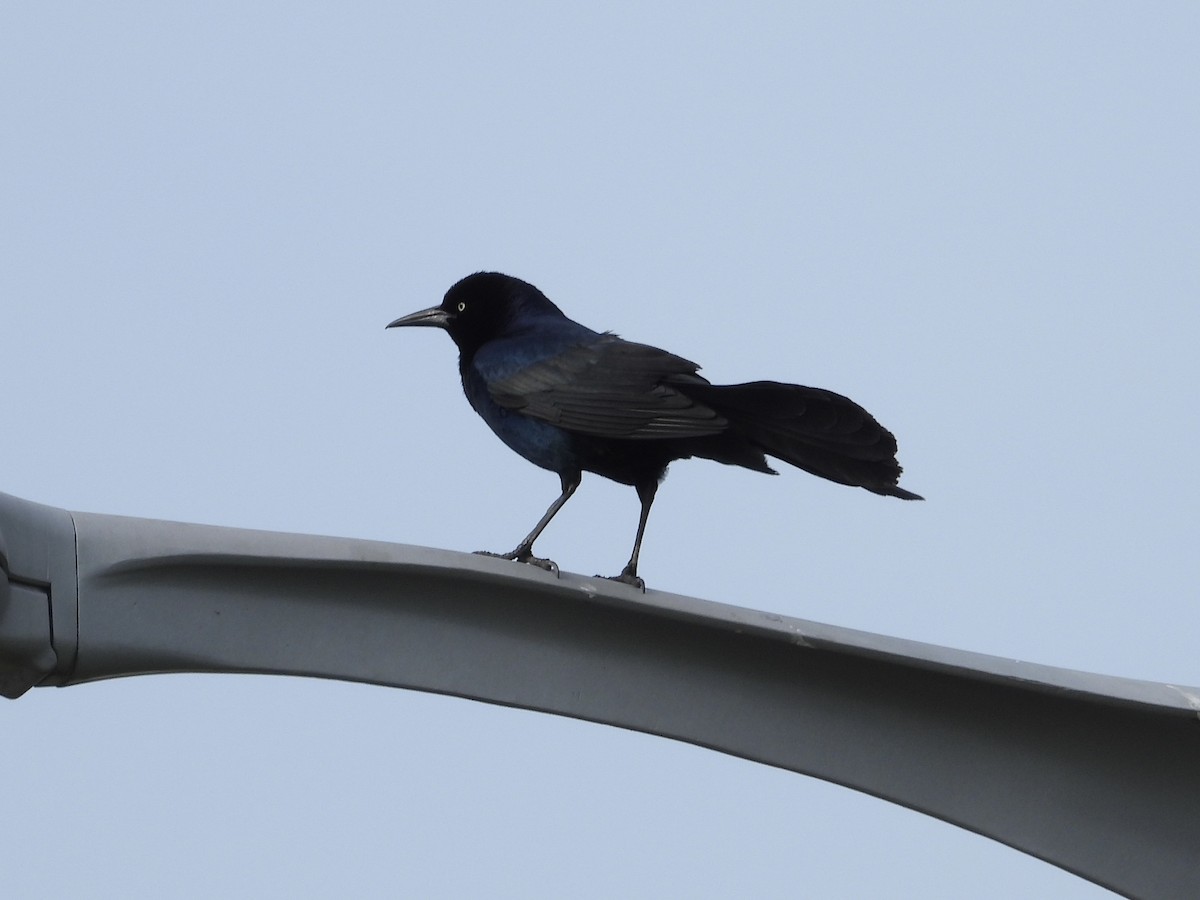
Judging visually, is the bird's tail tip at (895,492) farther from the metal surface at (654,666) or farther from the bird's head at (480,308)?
the bird's head at (480,308)

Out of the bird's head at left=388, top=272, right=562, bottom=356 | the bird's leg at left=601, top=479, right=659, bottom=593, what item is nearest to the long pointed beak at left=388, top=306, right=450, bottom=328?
the bird's head at left=388, top=272, right=562, bottom=356

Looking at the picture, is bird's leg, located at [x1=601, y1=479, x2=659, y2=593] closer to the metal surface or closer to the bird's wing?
the bird's wing

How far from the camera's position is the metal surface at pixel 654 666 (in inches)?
102

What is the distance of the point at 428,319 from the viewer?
5.50 metres

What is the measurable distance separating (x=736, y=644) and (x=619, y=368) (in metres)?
1.57

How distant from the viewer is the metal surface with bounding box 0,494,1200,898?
2578 mm

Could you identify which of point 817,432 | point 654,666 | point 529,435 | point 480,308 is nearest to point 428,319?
point 480,308

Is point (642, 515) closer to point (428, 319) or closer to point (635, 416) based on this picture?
point (635, 416)

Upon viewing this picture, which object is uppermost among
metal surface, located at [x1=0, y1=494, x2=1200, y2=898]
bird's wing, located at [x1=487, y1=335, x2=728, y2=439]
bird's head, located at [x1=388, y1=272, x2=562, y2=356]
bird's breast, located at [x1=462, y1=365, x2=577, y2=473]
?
bird's head, located at [x1=388, y1=272, x2=562, y2=356]

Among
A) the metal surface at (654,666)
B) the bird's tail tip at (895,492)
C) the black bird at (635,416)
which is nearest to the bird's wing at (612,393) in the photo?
the black bird at (635,416)

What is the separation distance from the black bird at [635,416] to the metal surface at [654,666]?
76 centimetres

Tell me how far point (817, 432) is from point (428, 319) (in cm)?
190

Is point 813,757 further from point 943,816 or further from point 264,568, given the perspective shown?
point 264,568

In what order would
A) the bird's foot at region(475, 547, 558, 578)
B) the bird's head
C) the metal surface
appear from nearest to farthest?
the metal surface, the bird's foot at region(475, 547, 558, 578), the bird's head
